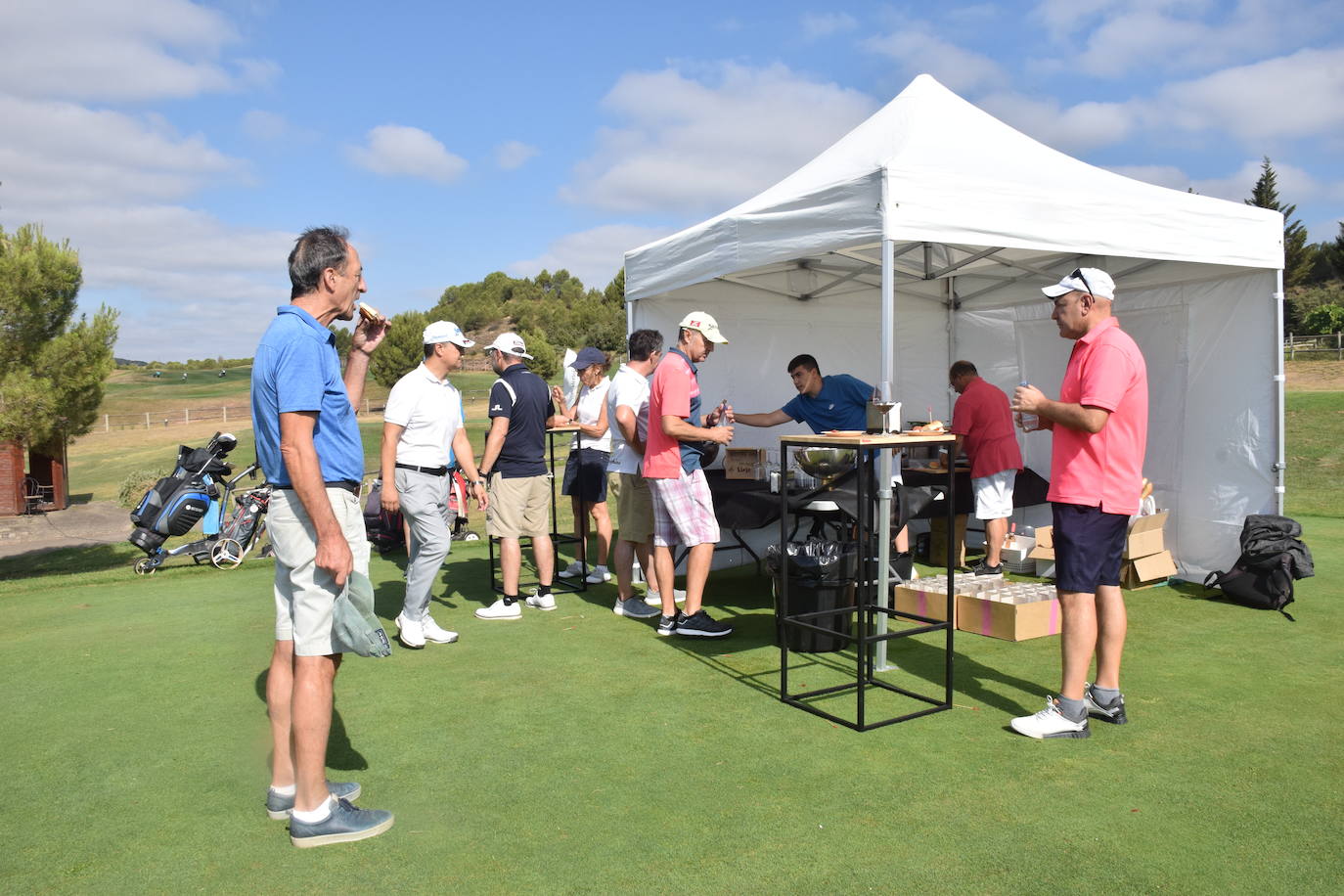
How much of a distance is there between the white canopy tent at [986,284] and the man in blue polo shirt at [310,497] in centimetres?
240

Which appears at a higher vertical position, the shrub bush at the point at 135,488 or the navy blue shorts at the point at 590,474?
the navy blue shorts at the point at 590,474

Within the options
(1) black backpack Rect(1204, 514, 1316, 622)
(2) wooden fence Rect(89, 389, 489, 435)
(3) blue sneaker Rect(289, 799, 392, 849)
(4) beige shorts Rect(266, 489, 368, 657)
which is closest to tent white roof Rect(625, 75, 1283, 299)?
(1) black backpack Rect(1204, 514, 1316, 622)

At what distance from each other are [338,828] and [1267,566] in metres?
5.12

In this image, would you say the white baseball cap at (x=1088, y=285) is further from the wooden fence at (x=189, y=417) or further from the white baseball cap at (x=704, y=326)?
the wooden fence at (x=189, y=417)

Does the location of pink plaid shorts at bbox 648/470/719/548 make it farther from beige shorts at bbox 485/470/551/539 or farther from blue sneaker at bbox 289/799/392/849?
blue sneaker at bbox 289/799/392/849

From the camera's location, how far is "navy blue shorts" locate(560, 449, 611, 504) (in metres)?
6.20

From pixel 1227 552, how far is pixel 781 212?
12.8 ft

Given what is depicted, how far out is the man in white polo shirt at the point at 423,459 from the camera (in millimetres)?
4520

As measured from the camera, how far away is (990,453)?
6.22 metres

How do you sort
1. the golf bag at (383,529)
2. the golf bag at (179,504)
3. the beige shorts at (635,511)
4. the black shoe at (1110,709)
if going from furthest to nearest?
the golf bag at (383,529), the golf bag at (179,504), the beige shorts at (635,511), the black shoe at (1110,709)

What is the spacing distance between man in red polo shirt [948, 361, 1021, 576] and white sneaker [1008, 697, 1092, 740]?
2918 millimetres

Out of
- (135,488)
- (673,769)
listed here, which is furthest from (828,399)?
(135,488)

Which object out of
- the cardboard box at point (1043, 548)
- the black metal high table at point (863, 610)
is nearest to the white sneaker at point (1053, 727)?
the black metal high table at point (863, 610)

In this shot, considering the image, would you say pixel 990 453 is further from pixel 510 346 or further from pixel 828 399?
pixel 510 346
